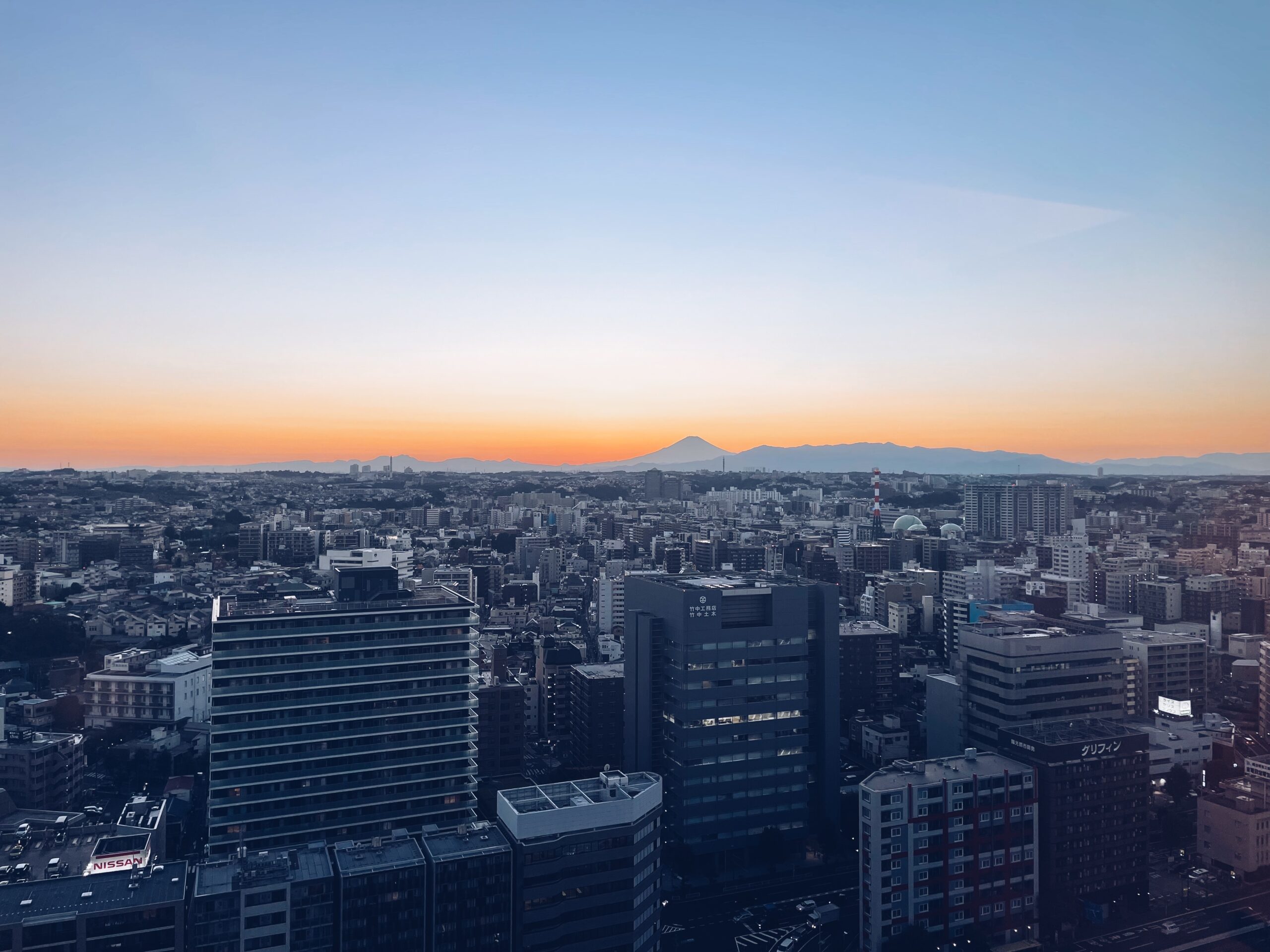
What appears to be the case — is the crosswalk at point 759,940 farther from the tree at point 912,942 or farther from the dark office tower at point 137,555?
the dark office tower at point 137,555

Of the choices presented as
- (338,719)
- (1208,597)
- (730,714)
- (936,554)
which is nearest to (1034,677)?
(730,714)

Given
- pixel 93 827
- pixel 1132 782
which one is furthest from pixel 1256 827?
pixel 93 827

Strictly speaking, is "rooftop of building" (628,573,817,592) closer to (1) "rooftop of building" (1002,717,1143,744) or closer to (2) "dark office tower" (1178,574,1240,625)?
(1) "rooftop of building" (1002,717,1143,744)

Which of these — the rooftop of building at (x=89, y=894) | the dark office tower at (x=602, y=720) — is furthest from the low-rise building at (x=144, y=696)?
the rooftop of building at (x=89, y=894)

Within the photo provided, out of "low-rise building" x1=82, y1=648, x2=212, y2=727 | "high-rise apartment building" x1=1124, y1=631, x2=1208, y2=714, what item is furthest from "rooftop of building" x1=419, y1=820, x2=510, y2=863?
"high-rise apartment building" x1=1124, y1=631, x2=1208, y2=714

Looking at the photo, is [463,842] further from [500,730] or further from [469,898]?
[500,730]
